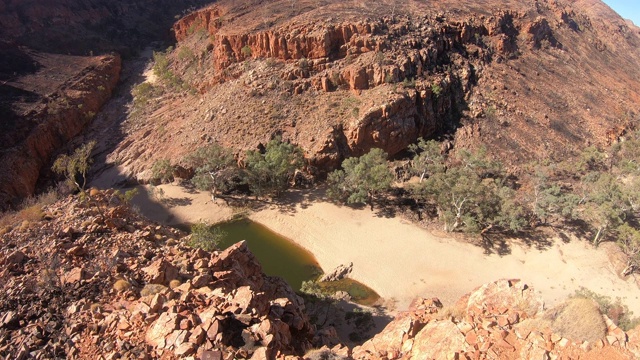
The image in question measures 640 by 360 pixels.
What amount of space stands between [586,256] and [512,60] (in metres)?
29.2

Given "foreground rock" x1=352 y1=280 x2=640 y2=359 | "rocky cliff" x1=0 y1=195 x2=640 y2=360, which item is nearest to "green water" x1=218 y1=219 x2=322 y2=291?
"rocky cliff" x1=0 y1=195 x2=640 y2=360

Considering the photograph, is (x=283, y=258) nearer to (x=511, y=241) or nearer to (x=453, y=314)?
(x=453, y=314)

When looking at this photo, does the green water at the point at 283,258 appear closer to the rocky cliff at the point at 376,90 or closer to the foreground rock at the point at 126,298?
the foreground rock at the point at 126,298

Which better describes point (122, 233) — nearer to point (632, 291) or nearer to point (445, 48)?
point (632, 291)

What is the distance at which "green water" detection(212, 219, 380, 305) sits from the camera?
2375 cm

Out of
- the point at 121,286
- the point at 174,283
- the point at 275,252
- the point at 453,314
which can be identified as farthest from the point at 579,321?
the point at 275,252

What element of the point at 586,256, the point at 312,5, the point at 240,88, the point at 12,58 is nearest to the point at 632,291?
the point at 586,256

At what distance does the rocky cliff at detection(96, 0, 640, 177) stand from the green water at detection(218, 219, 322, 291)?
8.61 metres

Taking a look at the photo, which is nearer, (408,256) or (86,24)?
(408,256)

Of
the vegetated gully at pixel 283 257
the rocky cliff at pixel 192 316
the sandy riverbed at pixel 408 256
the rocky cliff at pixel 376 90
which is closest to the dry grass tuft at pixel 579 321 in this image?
the rocky cliff at pixel 192 316

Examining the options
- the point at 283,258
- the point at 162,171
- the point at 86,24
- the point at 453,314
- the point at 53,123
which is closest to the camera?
the point at 453,314

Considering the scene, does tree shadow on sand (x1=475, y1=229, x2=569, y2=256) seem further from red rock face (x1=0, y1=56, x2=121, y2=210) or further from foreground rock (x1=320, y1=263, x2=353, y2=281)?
red rock face (x1=0, y1=56, x2=121, y2=210)

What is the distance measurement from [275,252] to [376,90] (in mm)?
19733

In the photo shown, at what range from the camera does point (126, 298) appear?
1261 cm
